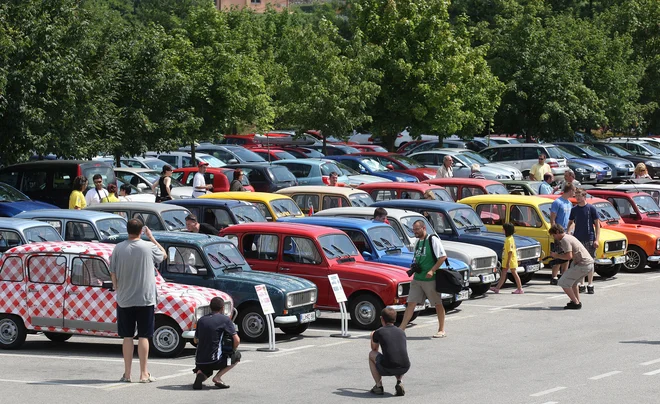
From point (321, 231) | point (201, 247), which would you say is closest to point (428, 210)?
point (321, 231)

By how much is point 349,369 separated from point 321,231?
4.18m

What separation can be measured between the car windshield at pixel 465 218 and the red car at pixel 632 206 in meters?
5.02

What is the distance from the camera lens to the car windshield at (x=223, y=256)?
52.8 ft

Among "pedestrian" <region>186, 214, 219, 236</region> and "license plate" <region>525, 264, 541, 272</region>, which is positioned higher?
"pedestrian" <region>186, 214, 219, 236</region>

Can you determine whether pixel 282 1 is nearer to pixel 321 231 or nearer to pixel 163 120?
pixel 163 120

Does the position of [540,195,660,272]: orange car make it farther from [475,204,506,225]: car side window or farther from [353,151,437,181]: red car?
[353,151,437,181]: red car

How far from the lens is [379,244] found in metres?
19.0

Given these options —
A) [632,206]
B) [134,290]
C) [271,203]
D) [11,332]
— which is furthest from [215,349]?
[632,206]

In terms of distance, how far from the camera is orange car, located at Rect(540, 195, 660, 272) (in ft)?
79.8

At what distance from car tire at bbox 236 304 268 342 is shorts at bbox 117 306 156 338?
127 inches

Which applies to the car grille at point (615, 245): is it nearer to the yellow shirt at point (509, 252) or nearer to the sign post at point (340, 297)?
the yellow shirt at point (509, 252)

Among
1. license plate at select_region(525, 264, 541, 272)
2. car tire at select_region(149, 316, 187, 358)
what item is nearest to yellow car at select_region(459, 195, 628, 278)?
license plate at select_region(525, 264, 541, 272)

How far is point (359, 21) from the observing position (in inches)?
1751

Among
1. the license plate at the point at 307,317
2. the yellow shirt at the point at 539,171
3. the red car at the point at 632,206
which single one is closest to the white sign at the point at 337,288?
the license plate at the point at 307,317
